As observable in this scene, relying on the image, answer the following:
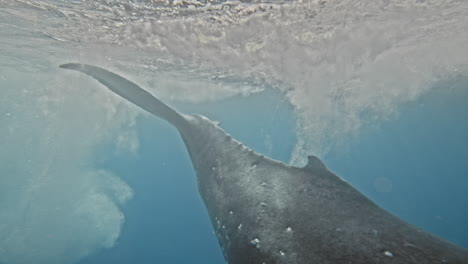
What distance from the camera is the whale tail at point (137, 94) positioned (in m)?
5.48

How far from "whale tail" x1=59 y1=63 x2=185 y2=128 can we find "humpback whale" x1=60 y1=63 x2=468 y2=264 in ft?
4.38

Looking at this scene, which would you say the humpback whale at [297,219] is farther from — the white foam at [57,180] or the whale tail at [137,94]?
the white foam at [57,180]

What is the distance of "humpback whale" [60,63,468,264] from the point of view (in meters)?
2.42

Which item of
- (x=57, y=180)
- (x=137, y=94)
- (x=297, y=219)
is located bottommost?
(x=57, y=180)

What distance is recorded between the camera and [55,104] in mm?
33688

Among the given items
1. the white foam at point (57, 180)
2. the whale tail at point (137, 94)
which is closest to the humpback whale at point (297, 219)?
the whale tail at point (137, 94)

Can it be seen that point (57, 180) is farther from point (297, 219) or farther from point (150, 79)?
point (297, 219)

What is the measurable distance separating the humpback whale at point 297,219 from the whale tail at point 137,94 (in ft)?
4.38

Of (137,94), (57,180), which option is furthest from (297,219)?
(57,180)

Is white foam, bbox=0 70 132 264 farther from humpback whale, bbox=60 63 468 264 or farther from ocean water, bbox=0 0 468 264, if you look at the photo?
humpback whale, bbox=60 63 468 264

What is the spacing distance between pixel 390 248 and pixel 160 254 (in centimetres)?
3513

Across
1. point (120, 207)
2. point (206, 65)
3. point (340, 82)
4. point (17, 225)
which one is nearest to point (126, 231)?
point (120, 207)

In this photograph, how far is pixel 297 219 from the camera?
120 inches

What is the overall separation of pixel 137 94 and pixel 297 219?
4469 mm
